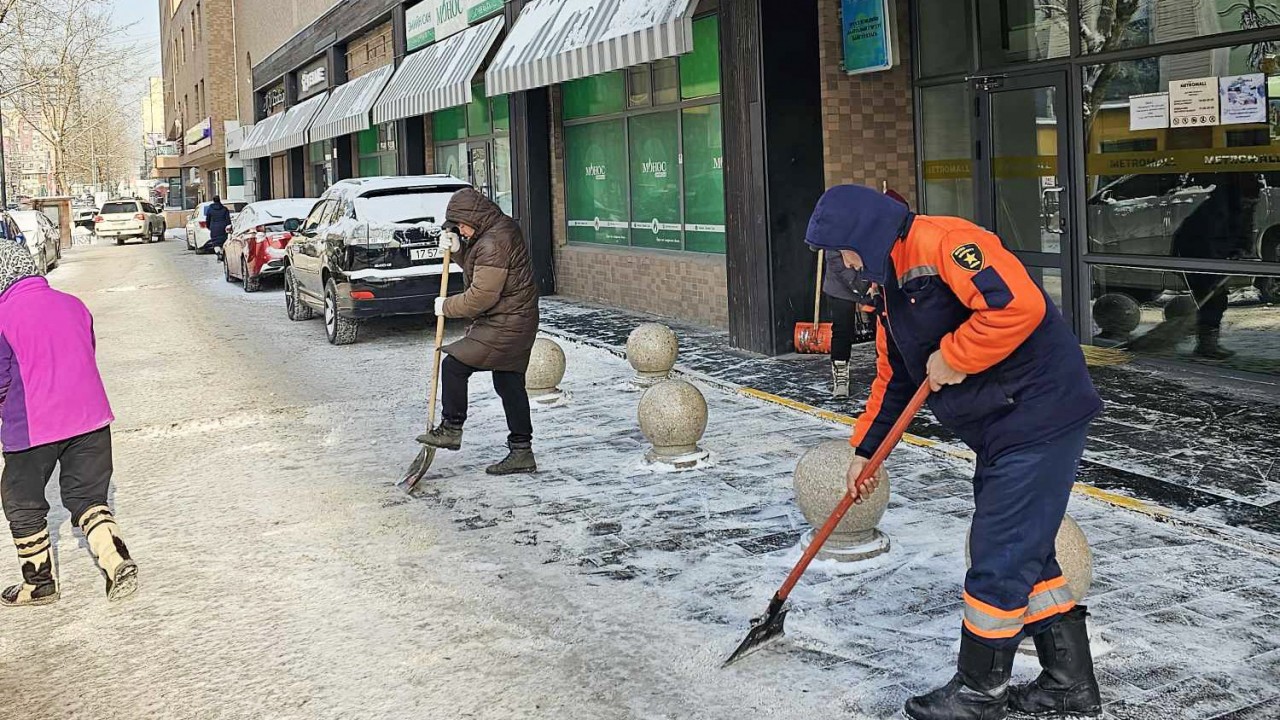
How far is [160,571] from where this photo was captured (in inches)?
239

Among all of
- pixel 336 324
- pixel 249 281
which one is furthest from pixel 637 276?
pixel 249 281

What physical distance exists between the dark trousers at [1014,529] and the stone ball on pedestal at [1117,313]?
6991 millimetres

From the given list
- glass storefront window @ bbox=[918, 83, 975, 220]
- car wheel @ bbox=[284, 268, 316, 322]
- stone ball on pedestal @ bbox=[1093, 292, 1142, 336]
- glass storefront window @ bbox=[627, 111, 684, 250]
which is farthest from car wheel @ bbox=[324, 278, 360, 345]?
stone ball on pedestal @ bbox=[1093, 292, 1142, 336]

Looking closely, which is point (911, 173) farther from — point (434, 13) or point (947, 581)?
point (434, 13)

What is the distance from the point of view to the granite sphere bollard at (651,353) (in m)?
10.6

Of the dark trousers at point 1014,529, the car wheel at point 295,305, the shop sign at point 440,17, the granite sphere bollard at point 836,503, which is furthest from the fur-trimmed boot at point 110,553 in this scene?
the shop sign at point 440,17

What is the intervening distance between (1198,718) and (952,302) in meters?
1.51

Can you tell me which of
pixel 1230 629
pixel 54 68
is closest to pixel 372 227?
pixel 1230 629

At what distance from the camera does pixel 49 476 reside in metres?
5.76

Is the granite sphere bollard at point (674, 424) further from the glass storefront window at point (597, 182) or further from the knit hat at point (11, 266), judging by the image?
the glass storefront window at point (597, 182)

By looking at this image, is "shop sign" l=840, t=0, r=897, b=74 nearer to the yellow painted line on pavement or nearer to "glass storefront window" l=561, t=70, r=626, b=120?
the yellow painted line on pavement

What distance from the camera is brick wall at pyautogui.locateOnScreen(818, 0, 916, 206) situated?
11.8 m

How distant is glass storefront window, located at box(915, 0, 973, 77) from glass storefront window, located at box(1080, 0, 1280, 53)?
1347 millimetres

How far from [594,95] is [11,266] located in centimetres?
1259
